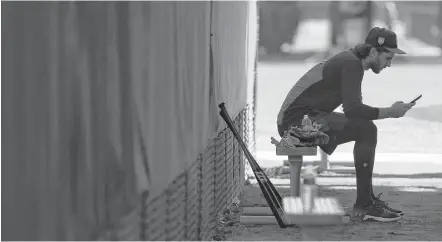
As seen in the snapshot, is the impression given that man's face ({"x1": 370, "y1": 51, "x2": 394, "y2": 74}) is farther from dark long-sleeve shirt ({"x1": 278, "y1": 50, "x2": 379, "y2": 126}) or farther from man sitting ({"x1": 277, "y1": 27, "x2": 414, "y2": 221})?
dark long-sleeve shirt ({"x1": 278, "y1": 50, "x2": 379, "y2": 126})

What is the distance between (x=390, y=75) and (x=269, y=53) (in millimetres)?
15071

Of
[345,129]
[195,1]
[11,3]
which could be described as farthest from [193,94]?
[11,3]

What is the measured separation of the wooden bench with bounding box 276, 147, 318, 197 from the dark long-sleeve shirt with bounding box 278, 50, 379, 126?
0.46 metres

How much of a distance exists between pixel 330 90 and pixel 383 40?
1.89ft

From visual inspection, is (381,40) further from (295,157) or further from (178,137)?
(178,137)

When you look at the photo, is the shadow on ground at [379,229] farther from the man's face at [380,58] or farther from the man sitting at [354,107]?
the man's face at [380,58]

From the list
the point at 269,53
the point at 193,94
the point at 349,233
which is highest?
the point at 193,94

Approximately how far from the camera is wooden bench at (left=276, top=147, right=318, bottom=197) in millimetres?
8000

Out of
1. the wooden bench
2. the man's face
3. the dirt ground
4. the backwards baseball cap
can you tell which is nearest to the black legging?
the dirt ground

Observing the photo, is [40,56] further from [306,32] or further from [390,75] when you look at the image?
[306,32]

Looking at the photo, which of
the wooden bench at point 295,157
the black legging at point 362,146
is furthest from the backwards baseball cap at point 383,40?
the wooden bench at point 295,157

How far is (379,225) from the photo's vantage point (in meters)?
8.26

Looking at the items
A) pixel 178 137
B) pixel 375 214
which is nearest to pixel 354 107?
pixel 375 214

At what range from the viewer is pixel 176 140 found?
5742 millimetres
